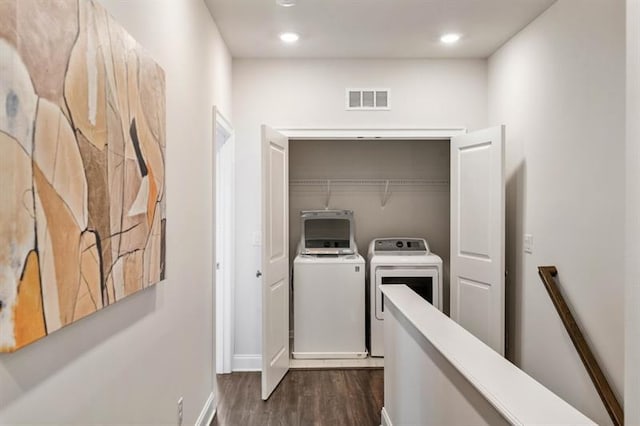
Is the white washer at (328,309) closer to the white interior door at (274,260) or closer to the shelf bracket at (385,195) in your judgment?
the white interior door at (274,260)

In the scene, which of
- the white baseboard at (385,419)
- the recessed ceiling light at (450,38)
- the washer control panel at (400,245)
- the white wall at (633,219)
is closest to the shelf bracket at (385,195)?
the washer control panel at (400,245)

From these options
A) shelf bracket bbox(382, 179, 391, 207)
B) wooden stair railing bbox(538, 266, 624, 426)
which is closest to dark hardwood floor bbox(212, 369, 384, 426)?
wooden stair railing bbox(538, 266, 624, 426)

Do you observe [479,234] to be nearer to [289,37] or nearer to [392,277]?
[392,277]

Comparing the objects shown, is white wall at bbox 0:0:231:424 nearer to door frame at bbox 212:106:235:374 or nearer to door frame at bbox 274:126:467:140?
door frame at bbox 212:106:235:374

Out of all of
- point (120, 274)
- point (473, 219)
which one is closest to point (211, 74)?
point (120, 274)

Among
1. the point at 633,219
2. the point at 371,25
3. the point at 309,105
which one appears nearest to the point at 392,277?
the point at 309,105

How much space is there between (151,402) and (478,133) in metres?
2.85

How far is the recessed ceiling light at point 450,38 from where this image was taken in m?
3.37

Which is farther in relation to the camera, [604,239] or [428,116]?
[428,116]

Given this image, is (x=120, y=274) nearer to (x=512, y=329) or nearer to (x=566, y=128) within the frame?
(x=566, y=128)

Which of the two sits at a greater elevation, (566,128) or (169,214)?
(566,128)

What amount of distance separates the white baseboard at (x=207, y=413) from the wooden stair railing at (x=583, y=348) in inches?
85.4

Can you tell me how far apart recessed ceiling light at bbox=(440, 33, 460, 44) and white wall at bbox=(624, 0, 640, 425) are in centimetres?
256

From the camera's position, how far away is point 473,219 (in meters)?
3.48
